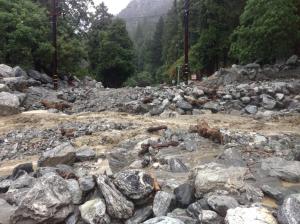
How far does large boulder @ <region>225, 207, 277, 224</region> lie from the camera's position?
5153mm

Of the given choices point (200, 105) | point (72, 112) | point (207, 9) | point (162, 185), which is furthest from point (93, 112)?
point (207, 9)

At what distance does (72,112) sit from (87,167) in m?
7.13

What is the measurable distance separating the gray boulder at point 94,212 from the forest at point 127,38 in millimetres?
16346

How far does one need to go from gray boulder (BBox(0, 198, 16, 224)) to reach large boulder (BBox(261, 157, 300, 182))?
3912 mm

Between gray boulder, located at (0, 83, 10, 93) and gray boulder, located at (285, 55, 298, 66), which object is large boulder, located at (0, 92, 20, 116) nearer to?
gray boulder, located at (0, 83, 10, 93)

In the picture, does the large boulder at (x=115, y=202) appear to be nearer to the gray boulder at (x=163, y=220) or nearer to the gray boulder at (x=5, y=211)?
the gray boulder at (x=163, y=220)

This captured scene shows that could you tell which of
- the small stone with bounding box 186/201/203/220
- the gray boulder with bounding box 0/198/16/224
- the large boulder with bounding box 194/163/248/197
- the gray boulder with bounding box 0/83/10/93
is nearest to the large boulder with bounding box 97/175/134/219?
the small stone with bounding box 186/201/203/220

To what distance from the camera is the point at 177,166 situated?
7.55m

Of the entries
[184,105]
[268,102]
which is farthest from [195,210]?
[268,102]

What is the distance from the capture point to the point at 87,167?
8047 mm

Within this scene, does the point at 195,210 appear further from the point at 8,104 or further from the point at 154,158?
the point at 8,104

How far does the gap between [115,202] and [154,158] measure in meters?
2.37

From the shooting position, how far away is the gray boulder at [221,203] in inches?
219

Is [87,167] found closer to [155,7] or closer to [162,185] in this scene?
[162,185]
